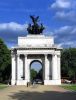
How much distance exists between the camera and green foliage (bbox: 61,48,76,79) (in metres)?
120

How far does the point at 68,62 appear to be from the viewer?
125 m

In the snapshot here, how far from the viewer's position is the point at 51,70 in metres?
86.2

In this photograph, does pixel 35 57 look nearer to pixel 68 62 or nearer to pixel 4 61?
pixel 4 61

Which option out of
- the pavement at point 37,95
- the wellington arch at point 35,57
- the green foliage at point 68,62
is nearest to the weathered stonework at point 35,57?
the wellington arch at point 35,57

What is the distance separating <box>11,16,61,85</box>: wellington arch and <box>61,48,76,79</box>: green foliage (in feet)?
108

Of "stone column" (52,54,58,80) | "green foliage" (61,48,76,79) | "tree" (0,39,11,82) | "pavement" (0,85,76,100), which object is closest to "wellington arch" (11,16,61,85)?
"stone column" (52,54,58,80)

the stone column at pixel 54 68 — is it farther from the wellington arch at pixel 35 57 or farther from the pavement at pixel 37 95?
the pavement at pixel 37 95

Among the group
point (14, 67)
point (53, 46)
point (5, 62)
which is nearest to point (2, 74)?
point (5, 62)

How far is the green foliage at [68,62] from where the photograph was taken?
395 feet

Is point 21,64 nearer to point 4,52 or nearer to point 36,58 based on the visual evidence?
point 36,58

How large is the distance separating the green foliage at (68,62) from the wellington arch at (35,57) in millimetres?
32839

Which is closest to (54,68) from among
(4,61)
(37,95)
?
(4,61)

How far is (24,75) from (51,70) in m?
6.20

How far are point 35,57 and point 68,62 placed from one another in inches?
1546
